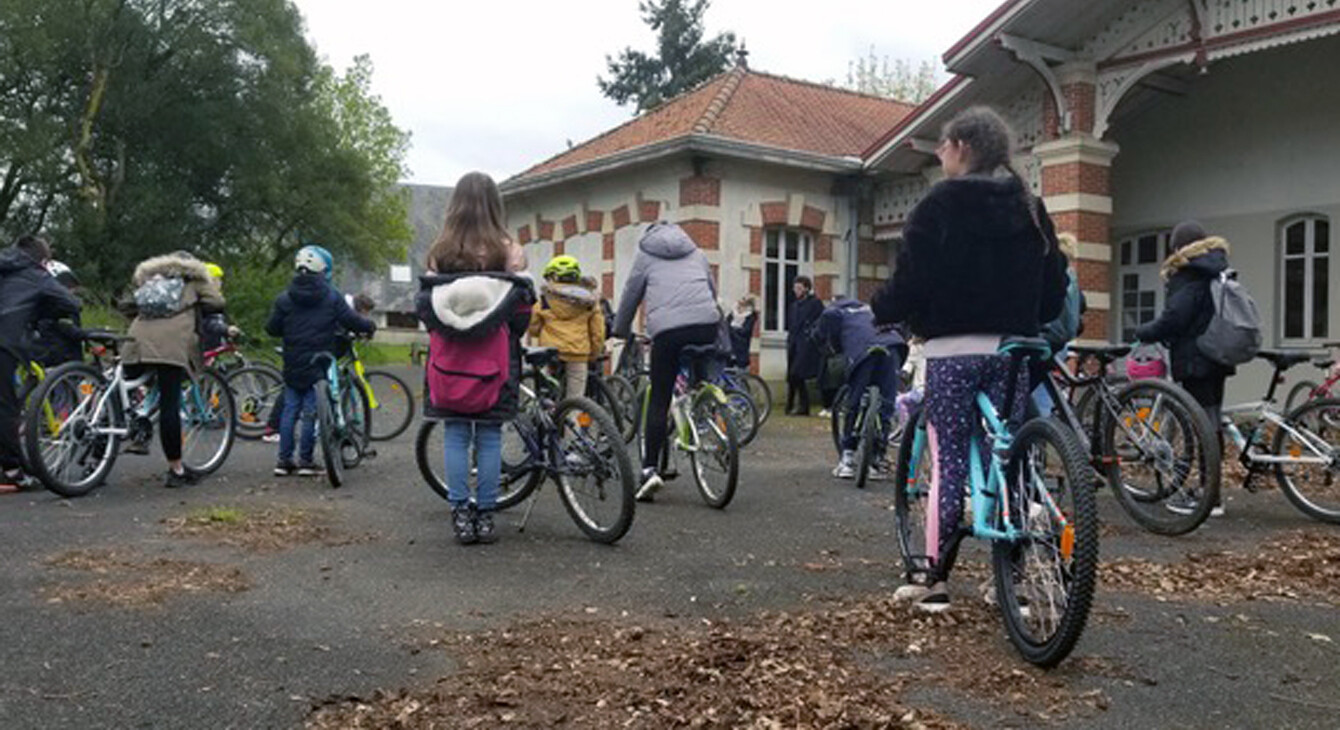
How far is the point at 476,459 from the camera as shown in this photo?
619cm

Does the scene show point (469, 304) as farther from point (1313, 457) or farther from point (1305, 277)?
point (1305, 277)

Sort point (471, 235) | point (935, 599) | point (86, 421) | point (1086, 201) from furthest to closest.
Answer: point (1086, 201), point (86, 421), point (471, 235), point (935, 599)

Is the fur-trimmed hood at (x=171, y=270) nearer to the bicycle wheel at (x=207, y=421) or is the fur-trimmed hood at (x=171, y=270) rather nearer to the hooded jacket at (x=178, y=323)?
the hooded jacket at (x=178, y=323)

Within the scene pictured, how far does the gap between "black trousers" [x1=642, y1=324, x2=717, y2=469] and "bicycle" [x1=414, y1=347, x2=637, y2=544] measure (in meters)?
0.84

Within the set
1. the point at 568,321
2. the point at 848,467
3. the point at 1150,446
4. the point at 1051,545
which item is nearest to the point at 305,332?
the point at 568,321

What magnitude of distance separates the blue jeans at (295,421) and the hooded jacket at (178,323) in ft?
2.89

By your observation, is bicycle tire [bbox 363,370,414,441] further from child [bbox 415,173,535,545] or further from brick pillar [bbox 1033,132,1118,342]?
brick pillar [bbox 1033,132,1118,342]

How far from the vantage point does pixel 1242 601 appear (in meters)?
4.96

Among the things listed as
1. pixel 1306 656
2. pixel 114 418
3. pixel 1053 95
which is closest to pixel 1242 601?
pixel 1306 656

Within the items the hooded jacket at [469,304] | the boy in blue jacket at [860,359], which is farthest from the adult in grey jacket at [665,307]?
the boy in blue jacket at [860,359]

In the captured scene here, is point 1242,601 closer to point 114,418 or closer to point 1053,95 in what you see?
point 114,418

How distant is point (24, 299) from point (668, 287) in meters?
4.77

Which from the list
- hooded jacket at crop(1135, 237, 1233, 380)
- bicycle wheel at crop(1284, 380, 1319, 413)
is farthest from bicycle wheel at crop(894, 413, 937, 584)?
bicycle wheel at crop(1284, 380, 1319, 413)

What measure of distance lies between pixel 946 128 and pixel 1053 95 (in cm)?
1143
